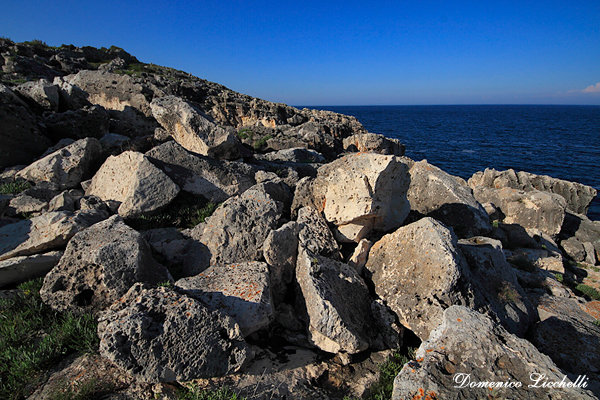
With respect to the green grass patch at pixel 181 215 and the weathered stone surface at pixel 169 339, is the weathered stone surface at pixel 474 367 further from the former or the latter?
the green grass patch at pixel 181 215

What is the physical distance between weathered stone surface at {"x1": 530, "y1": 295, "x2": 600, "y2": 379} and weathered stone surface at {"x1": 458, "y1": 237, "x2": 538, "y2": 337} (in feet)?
1.01

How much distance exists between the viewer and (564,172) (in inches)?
1487

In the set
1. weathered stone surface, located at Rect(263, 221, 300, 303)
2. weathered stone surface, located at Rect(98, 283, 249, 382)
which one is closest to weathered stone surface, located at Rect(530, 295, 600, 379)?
weathered stone surface, located at Rect(263, 221, 300, 303)

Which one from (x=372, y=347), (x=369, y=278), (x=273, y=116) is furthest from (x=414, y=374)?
(x=273, y=116)

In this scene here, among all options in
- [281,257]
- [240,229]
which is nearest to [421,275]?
[281,257]

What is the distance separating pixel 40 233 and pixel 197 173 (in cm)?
405

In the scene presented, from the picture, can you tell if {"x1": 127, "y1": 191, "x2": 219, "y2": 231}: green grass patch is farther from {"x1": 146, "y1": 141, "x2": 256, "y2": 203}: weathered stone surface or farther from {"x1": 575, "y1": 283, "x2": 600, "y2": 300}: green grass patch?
{"x1": 575, "y1": 283, "x2": 600, "y2": 300}: green grass patch

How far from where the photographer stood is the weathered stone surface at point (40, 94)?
40.0 feet

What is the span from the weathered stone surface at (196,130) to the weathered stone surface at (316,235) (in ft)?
15.7

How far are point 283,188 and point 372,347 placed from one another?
5.09m

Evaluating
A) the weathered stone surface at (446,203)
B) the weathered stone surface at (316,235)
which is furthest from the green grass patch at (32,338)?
the weathered stone surface at (446,203)

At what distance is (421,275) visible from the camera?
19.7 ft

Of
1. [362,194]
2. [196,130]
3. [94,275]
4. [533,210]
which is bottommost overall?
[533,210]
